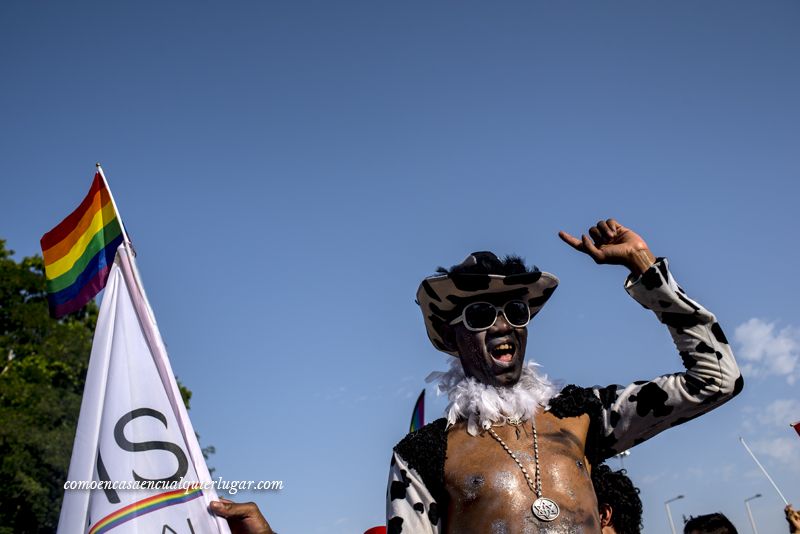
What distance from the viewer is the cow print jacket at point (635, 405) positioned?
2.93m

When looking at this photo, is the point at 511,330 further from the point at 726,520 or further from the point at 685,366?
the point at 726,520

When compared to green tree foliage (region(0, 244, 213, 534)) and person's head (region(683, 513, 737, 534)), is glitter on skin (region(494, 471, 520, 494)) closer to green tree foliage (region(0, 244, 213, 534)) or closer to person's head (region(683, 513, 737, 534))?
person's head (region(683, 513, 737, 534))

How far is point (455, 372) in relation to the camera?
11.7 ft

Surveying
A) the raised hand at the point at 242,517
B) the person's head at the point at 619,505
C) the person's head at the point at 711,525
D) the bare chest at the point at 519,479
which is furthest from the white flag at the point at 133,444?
the person's head at the point at 711,525

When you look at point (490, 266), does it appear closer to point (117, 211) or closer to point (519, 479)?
point (519, 479)

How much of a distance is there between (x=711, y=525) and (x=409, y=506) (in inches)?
97.0

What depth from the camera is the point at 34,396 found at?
18.7 m

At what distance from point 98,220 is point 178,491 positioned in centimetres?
179

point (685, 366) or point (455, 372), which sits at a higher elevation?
point (455, 372)

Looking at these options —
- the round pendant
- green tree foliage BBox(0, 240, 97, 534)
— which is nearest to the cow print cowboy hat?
the round pendant

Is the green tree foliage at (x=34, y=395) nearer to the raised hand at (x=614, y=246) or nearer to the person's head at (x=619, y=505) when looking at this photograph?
the person's head at (x=619, y=505)

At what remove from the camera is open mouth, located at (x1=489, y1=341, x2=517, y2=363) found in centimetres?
333

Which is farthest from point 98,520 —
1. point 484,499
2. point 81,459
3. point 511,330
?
point 511,330

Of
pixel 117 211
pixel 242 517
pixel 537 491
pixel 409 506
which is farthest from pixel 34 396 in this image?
pixel 537 491
